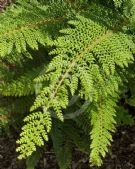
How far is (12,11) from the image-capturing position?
5.65 feet

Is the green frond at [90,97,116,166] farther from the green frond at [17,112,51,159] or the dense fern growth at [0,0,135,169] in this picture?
the green frond at [17,112,51,159]

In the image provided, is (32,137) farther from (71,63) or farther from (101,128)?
(101,128)

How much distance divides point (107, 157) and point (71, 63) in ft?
4.86

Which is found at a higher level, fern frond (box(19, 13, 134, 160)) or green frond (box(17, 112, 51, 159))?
fern frond (box(19, 13, 134, 160))

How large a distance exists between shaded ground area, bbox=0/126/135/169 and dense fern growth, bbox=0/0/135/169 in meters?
0.47

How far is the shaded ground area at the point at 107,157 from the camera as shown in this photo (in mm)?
2580

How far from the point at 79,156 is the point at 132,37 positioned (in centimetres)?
129

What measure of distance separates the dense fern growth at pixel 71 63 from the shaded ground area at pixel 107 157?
0.47 metres

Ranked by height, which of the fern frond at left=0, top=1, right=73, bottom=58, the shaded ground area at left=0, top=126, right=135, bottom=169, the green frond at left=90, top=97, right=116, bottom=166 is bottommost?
the shaded ground area at left=0, top=126, right=135, bottom=169

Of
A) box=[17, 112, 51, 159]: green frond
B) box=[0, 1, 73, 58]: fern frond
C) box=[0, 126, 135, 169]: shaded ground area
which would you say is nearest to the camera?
box=[17, 112, 51, 159]: green frond


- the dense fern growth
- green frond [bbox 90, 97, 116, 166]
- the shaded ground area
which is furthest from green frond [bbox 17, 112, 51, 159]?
the shaded ground area

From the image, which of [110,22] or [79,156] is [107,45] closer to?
[110,22]

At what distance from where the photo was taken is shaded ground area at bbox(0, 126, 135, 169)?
8.46 feet

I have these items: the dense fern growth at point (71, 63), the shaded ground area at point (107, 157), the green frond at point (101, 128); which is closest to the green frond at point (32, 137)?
the dense fern growth at point (71, 63)
